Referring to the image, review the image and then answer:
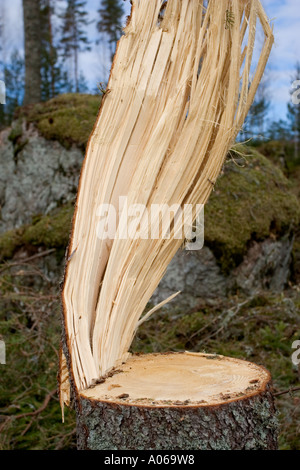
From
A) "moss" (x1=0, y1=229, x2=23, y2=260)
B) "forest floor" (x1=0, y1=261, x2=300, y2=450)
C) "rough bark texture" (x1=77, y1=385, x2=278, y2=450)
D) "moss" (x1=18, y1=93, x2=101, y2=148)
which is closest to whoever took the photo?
"rough bark texture" (x1=77, y1=385, x2=278, y2=450)

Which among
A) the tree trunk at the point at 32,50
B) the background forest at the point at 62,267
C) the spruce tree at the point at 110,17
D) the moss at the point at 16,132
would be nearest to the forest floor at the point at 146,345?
the background forest at the point at 62,267

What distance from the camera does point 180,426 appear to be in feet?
5.63

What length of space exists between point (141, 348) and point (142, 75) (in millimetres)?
2368

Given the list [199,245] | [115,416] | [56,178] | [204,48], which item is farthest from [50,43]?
[115,416]

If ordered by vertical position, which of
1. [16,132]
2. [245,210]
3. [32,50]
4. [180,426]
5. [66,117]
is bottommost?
[180,426]

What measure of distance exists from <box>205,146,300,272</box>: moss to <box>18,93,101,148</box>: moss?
1788mm

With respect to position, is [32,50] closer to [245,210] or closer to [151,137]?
[245,210]

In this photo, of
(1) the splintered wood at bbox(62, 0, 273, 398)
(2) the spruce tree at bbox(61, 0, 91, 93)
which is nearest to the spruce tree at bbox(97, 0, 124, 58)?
(2) the spruce tree at bbox(61, 0, 91, 93)

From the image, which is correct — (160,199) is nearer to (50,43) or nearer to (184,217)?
(184,217)

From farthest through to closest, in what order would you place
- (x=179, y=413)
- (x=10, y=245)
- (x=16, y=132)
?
(x=16, y=132) → (x=10, y=245) → (x=179, y=413)

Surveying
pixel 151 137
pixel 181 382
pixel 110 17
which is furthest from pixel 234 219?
pixel 110 17

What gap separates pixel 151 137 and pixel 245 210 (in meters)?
3.11

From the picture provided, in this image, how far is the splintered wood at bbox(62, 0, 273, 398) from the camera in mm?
2188

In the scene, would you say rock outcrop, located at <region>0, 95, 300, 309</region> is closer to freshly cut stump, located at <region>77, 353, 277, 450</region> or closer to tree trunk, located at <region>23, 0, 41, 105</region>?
tree trunk, located at <region>23, 0, 41, 105</region>
